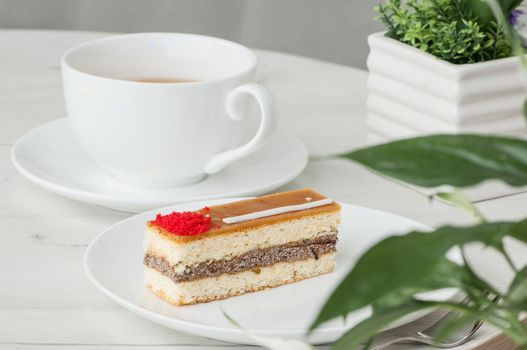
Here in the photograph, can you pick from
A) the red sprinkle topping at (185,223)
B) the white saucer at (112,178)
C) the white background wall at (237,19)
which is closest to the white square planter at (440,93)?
the white saucer at (112,178)

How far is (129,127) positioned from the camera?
1009 millimetres

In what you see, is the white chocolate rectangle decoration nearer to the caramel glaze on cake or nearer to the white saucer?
the caramel glaze on cake

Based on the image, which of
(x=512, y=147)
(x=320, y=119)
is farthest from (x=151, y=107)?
(x=512, y=147)

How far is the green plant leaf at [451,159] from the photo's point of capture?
32cm

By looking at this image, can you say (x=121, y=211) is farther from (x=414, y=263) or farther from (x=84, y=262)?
(x=414, y=263)

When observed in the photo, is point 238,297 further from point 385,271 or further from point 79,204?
point 385,271

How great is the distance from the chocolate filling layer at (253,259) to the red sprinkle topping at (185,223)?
0.03m

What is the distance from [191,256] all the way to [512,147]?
1.65ft

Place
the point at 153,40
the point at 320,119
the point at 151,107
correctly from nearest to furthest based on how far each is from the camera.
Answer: the point at 151,107, the point at 153,40, the point at 320,119

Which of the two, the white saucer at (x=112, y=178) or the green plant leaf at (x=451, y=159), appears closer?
the green plant leaf at (x=451, y=159)

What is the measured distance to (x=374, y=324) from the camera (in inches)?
13.2

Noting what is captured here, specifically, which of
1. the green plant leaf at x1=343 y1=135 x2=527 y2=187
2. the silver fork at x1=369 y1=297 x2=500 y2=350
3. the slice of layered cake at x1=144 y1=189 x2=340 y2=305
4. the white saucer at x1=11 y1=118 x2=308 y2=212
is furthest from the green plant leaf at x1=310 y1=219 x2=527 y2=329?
the white saucer at x1=11 y1=118 x2=308 y2=212

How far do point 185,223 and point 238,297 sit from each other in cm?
8

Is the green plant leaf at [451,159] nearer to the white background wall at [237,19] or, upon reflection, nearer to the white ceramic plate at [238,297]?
the white ceramic plate at [238,297]
